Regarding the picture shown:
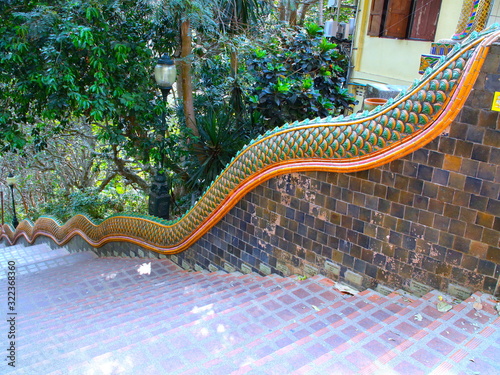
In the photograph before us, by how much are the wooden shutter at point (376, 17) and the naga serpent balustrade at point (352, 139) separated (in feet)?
20.6

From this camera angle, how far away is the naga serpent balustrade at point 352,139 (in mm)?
3479

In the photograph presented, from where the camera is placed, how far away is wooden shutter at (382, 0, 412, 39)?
30.5ft

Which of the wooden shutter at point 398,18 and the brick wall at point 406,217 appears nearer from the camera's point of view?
the brick wall at point 406,217

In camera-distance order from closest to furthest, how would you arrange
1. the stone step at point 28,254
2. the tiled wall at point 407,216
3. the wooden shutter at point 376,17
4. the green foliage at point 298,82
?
the tiled wall at point 407,216 → the green foliage at point 298,82 → the stone step at point 28,254 → the wooden shutter at point 376,17

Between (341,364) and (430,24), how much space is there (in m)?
8.09

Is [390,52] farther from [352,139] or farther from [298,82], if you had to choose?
[352,139]

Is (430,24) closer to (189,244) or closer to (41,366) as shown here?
(189,244)

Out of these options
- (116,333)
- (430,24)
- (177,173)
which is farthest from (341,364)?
(430,24)

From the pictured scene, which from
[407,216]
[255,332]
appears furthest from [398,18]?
[255,332]

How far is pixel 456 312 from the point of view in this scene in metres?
3.44

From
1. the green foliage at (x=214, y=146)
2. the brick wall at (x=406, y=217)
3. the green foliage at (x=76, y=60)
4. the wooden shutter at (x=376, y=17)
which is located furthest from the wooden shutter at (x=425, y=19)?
the brick wall at (x=406, y=217)

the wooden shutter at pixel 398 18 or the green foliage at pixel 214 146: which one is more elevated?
the wooden shutter at pixel 398 18

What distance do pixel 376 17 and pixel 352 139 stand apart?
22.9ft

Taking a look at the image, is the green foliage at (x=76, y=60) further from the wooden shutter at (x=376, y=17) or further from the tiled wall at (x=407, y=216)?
the wooden shutter at (x=376, y=17)
